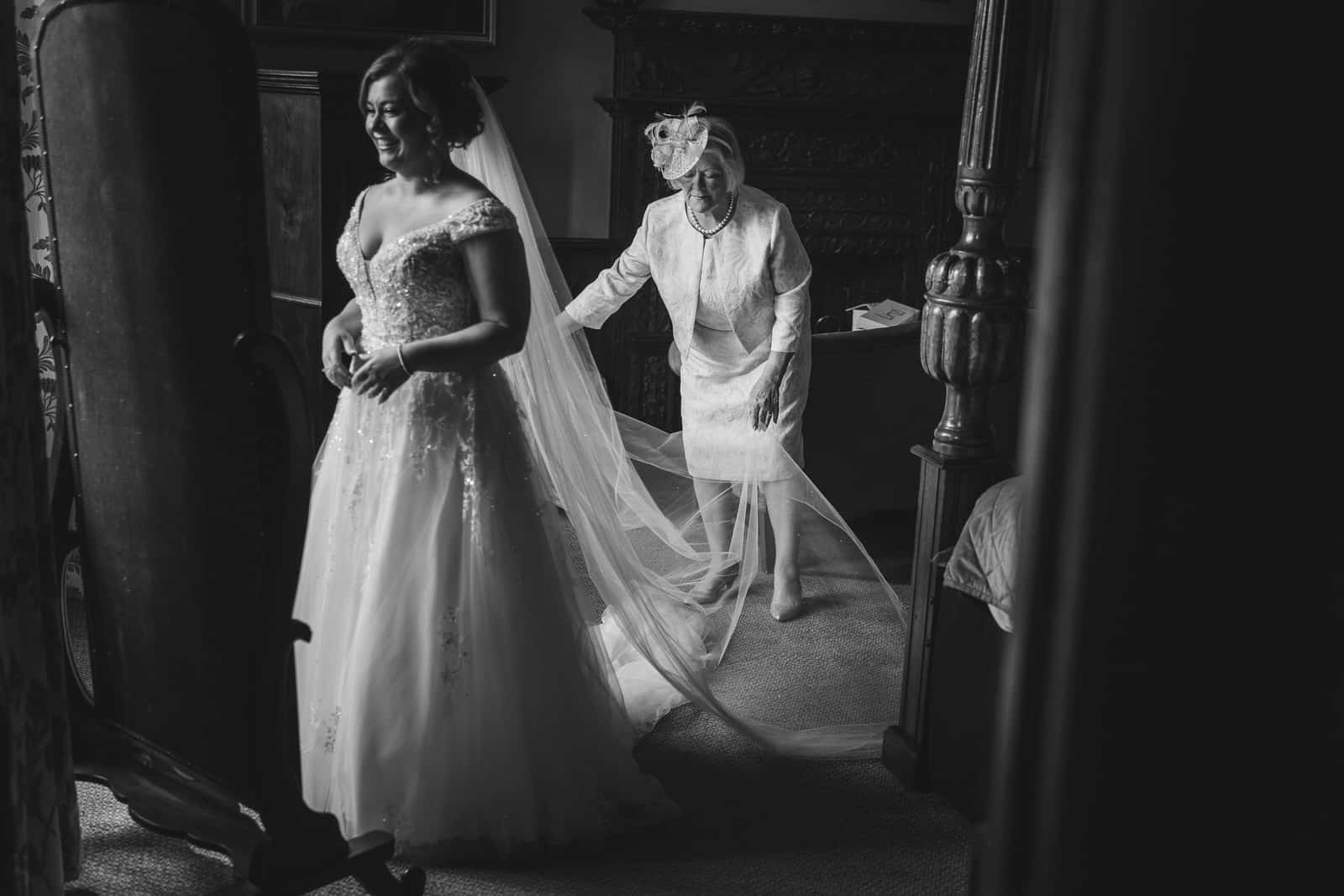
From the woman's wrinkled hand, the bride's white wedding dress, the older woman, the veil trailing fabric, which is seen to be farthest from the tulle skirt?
the woman's wrinkled hand

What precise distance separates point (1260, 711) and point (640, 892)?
230 cm

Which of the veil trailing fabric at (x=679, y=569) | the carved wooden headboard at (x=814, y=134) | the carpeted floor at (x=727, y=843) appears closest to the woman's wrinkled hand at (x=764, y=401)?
the veil trailing fabric at (x=679, y=569)

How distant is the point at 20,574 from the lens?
1.29 m

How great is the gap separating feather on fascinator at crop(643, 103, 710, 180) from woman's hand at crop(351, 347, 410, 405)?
5.32 ft

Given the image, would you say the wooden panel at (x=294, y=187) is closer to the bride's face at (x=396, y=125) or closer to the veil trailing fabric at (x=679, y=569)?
the veil trailing fabric at (x=679, y=569)

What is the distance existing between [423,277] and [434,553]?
0.54m

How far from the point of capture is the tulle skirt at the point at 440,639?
2381 mm

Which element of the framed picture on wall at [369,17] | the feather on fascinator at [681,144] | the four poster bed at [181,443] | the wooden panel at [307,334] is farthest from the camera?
the framed picture on wall at [369,17]

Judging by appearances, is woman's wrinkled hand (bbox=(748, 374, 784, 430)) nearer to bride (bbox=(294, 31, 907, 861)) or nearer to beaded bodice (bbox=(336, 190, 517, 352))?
bride (bbox=(294, 31, 907, 861))

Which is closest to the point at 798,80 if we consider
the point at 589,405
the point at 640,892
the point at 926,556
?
the point at 589,405

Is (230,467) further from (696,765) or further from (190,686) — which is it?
(696,765)

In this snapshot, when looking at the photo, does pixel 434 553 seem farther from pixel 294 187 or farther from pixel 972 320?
pixel 294 187

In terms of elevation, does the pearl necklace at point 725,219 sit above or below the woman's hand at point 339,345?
above

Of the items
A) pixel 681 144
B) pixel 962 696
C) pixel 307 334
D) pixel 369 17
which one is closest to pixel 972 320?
pixel 962 696
